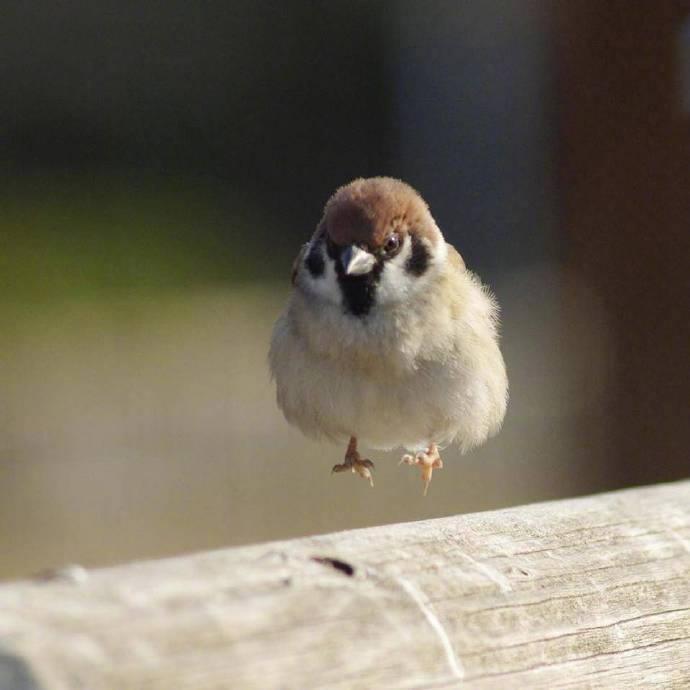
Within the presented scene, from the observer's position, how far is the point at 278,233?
6.08 meters

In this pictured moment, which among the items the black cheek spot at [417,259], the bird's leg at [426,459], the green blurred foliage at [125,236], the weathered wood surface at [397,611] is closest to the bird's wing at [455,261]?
the black cheek spot at [417,259]

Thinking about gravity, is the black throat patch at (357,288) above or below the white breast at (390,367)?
above

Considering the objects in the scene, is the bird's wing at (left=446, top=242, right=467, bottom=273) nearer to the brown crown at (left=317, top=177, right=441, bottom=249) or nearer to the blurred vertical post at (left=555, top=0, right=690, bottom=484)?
the brown crown at (left=317, top=177, right=441, bottom=249)

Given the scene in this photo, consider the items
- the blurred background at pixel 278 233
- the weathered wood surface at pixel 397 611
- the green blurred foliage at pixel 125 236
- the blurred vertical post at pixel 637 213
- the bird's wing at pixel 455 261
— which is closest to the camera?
the weathered wood surface at pixel 397 611

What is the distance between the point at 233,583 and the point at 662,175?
443 centimetres

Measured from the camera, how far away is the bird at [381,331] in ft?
7.45

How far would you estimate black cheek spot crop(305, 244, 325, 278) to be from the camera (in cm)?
236

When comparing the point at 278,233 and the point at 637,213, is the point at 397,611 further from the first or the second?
the point at 278,233

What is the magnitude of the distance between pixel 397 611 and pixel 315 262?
127 cm

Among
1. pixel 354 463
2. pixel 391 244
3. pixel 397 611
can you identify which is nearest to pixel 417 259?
pixel 391 244

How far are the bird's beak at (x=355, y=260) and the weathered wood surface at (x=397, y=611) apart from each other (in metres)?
0.75

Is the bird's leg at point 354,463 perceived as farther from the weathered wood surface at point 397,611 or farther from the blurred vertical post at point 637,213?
the blurred vertical post at point 637,213

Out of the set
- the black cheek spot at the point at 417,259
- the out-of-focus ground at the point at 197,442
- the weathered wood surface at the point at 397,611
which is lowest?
the out-of-focus ground at the point at 197,442

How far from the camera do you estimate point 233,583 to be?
3.63 feet
